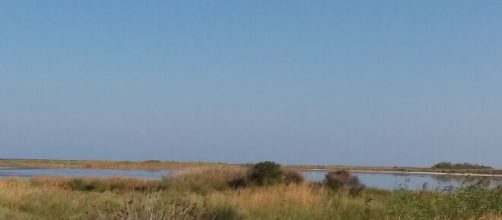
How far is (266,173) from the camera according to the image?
1270 inches

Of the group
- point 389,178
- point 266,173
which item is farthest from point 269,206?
point 389,178

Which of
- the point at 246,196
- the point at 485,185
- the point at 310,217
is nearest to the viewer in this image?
the point at 485,185

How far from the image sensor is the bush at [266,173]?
3166 centimetres

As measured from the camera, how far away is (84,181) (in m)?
34.4

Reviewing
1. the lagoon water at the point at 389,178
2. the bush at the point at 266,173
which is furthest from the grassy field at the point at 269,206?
the bush at the point at 266,173

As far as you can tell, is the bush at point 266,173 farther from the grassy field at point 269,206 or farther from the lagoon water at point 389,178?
the grassy field at point 269,206

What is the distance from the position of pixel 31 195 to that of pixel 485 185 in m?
11.4

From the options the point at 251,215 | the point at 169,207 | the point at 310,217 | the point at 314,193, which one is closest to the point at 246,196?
the point at 314,193

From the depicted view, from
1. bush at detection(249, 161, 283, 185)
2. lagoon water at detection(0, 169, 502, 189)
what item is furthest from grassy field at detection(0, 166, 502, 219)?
bush at detection(249, 161, 283, 185)

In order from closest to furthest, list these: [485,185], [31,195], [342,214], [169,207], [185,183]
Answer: [169,207]
[485,185]
[342,214]
[31,195]
[185,183]

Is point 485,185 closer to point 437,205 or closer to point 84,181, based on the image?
point 437,205

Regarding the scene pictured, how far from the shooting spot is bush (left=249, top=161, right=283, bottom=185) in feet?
104

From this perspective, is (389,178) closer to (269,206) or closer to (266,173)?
(266,173)

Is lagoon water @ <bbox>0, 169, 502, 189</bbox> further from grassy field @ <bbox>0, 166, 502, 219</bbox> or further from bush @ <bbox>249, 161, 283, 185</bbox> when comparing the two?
bush @ <bbox>249, 161, 283, 185</bbox>
